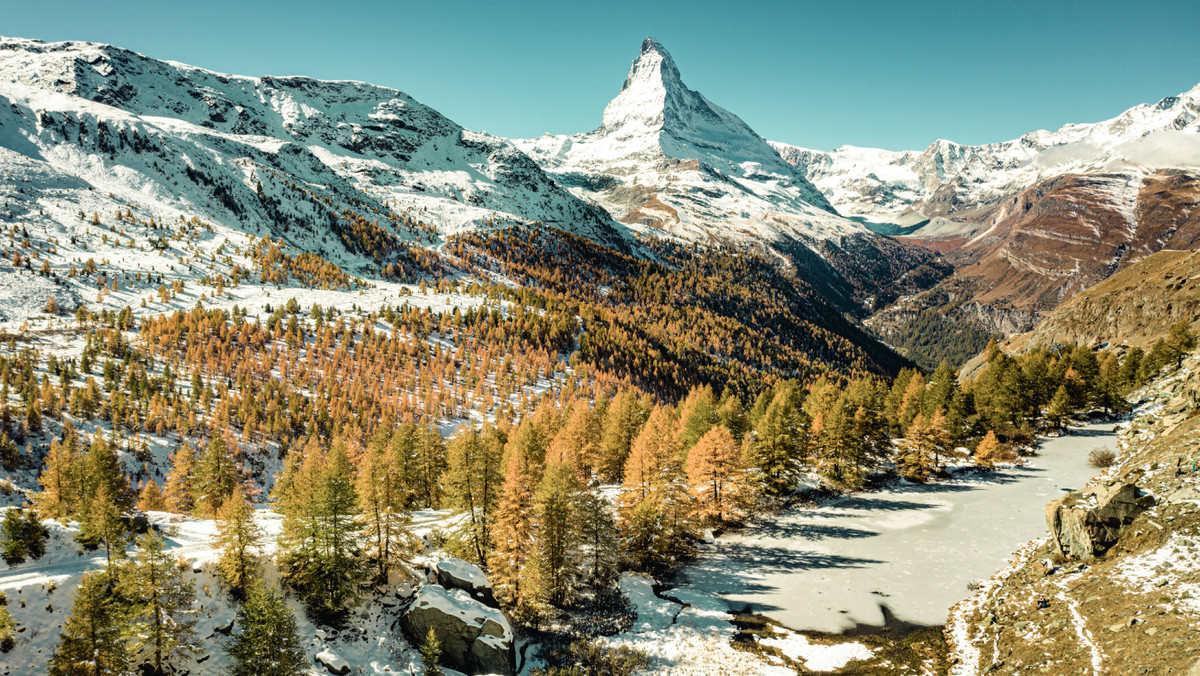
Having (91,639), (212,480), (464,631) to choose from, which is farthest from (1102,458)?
(212,480)

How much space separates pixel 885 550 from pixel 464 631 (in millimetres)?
42037

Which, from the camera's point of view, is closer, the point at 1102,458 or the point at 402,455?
the point at 402,455

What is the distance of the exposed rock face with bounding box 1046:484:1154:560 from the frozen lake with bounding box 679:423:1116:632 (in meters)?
9.60

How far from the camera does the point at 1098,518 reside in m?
34.4

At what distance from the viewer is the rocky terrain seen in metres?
24.2

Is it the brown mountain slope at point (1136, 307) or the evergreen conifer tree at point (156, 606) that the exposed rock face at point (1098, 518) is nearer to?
the evergreen conifer tree at point (156, 606)

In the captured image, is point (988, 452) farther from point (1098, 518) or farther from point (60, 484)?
point (60, 484)

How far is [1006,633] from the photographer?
31.7m

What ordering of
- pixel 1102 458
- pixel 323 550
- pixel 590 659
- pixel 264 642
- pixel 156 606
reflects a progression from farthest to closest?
pixel 1102 458 → pixel 323 550 → pixel 590 659 → pixel 156 606 → pixel 264 642

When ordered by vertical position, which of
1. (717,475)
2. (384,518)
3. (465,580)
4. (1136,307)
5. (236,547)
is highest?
(1136,307)

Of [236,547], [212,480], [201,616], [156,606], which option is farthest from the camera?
[212,480]

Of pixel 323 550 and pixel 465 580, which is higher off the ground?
pixel 323 550

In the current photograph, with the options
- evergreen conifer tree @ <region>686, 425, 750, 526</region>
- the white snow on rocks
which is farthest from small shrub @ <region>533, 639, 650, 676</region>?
evergreen conifer tree @ <region>686, 425, 750, 526</region>

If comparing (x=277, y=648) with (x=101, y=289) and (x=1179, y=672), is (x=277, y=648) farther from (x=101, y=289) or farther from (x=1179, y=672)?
(x=101, y=289)
